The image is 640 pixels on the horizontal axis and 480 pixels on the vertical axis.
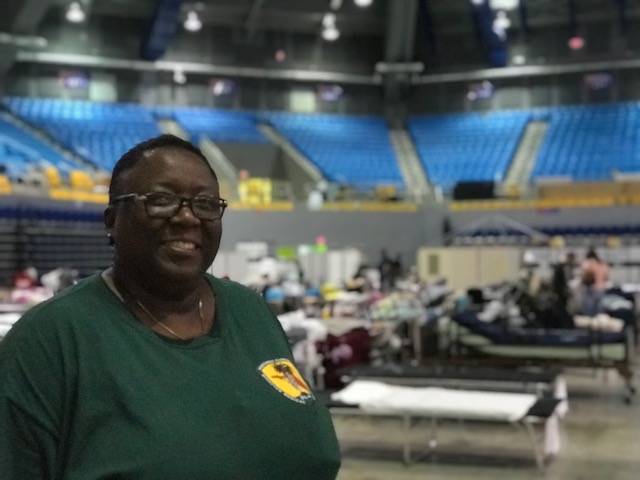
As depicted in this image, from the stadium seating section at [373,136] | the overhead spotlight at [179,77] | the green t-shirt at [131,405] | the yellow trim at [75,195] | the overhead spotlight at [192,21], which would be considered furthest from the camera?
the overhead spotlight at [179,77]

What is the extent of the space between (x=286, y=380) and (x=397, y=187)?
19.1 meters

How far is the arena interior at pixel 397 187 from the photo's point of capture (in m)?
6.46

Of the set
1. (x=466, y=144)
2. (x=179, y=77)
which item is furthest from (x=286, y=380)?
(x=179, y=77)

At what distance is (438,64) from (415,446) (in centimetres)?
A: 2060

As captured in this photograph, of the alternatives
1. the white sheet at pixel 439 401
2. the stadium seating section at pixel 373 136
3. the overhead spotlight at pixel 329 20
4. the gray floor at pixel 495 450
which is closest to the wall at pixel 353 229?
the stadium seating section at pixel 373 136

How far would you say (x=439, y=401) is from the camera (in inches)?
220

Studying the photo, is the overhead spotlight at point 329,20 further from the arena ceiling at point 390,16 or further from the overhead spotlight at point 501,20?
the overhead spotlight at point 501,20

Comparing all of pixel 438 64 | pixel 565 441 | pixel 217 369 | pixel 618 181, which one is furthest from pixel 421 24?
pixel 217 369

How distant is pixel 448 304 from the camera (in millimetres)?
10641

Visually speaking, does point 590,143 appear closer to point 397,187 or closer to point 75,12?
point 397,187

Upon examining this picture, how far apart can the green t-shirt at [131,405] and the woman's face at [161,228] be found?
7cm

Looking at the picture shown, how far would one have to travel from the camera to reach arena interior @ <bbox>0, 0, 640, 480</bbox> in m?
6.46

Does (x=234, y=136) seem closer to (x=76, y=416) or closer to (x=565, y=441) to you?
(x=565, y=441)

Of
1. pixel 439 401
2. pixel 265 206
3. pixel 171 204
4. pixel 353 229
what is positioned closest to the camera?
pixel 171 204
